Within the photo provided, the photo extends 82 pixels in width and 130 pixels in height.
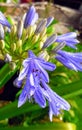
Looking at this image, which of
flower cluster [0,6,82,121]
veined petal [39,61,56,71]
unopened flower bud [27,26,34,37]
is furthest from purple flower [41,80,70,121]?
unopened flower bud [27,26,34,37]

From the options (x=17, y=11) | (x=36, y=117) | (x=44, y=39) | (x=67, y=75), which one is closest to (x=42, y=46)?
(x=44, y=39)

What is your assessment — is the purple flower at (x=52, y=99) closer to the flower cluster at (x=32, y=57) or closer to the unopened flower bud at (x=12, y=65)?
the flower cluster at (x=32, y=57)

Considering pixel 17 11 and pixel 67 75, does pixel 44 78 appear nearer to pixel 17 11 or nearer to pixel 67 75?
pixel 67 75

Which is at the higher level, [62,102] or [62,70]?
[62,102]

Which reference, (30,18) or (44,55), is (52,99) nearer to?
(44,55)

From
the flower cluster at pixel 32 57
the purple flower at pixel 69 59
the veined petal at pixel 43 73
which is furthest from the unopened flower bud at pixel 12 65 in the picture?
the purple flower at pixel 69 59

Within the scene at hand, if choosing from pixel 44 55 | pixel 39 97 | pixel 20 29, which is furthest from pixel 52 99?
pixel 20 29

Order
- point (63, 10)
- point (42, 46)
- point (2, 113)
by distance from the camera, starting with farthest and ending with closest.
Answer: point (63, 10) < point (2, 113) < point (42, 46)

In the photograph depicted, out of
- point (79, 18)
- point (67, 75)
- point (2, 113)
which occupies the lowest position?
point (79, 18)

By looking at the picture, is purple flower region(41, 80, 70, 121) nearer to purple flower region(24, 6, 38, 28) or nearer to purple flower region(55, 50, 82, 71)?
purple flower region(55, 50, 82, 71)
